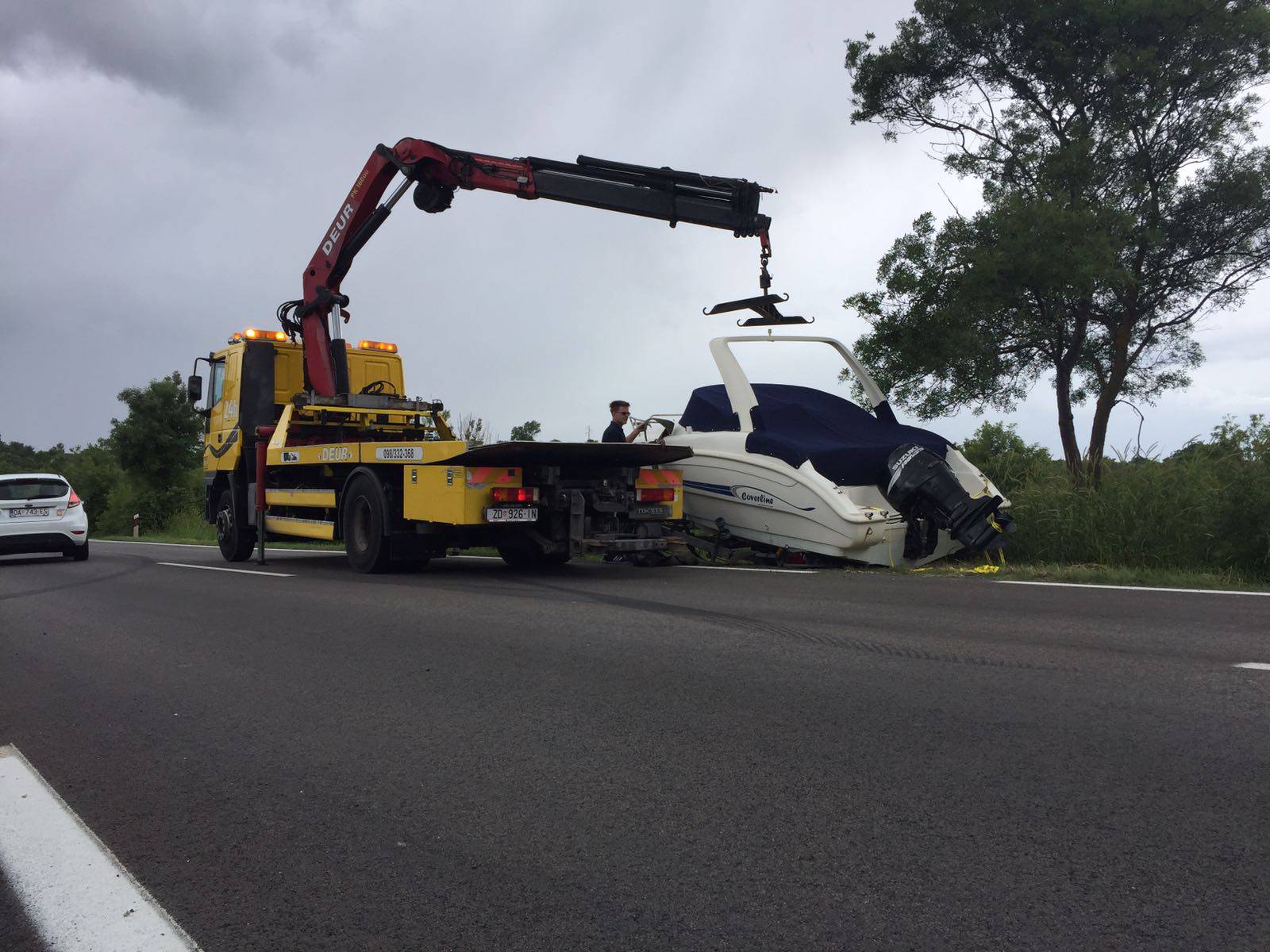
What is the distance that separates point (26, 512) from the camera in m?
15.9

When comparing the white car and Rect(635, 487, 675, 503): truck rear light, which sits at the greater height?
Rect(635, 487, 675, 503): truck rear light

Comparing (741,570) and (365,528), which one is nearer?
(741,570)

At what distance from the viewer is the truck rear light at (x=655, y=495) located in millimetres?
10812

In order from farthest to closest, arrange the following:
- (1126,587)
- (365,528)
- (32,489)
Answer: (32,489) < (365,528) < (1126,587)

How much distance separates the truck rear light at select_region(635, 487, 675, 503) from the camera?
10.8 meters

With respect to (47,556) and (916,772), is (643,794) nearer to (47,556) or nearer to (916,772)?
(916,772)

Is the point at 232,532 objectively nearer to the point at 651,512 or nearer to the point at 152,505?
the point at 651,512

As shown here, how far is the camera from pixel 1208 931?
7.83 feet

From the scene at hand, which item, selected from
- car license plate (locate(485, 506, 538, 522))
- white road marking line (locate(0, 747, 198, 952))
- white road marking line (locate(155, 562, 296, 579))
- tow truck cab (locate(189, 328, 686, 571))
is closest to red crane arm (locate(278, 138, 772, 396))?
tow truck cab (locate(189, 328, 686, 571))

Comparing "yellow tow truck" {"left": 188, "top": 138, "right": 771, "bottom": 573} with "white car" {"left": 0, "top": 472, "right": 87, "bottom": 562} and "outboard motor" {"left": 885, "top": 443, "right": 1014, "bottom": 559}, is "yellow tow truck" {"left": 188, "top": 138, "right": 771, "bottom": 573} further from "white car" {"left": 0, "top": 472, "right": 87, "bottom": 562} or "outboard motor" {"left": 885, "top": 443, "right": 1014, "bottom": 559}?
"white car" {"left": 0, "top": 472, "right": 87, "bottom": 562}

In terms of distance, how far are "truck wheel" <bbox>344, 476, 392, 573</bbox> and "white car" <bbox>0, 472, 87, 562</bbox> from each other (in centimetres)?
657

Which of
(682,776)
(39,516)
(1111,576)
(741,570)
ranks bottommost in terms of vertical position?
(682,776)

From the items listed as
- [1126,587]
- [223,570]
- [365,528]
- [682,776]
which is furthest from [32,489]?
[682,776]

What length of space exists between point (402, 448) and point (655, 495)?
8.52 ft
